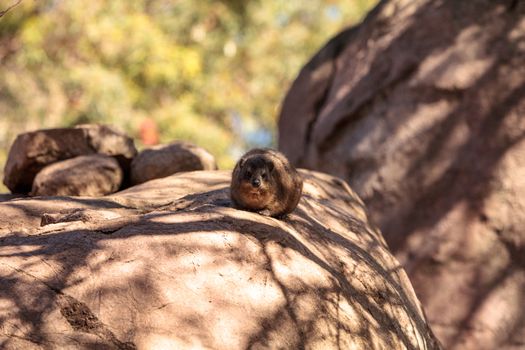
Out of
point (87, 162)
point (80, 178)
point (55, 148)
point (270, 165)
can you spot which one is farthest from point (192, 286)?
point (55, 148)

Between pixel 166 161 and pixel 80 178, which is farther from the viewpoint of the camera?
pixel 166 161

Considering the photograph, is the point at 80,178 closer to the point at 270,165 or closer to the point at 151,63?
the point at 270,165

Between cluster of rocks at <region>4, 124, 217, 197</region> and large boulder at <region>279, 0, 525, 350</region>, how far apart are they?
1.89 m

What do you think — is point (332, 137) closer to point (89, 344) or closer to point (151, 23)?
point (89, 344)

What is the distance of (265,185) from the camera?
504cm

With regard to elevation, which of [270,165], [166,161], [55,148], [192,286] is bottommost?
[166,161]

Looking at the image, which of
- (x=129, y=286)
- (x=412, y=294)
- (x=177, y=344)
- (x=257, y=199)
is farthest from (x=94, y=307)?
(x=412, y=294)

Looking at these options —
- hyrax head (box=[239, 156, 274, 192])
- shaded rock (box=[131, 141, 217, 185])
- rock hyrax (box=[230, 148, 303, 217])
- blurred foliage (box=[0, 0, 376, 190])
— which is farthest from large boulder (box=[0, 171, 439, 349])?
blurred foliage (box=[0, 0, 376, 190])

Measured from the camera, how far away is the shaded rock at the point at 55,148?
25.2 ft

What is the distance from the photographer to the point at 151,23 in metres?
19.2

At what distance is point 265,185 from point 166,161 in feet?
9.11

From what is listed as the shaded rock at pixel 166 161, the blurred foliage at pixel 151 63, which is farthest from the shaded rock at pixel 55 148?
the blurred foliage at pixel 151 63

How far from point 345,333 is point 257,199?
48.5 inches

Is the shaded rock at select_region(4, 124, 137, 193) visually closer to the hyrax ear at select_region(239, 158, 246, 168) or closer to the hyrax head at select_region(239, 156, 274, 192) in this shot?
the hyrax ear at select_region(239, 158, 246, 168)
